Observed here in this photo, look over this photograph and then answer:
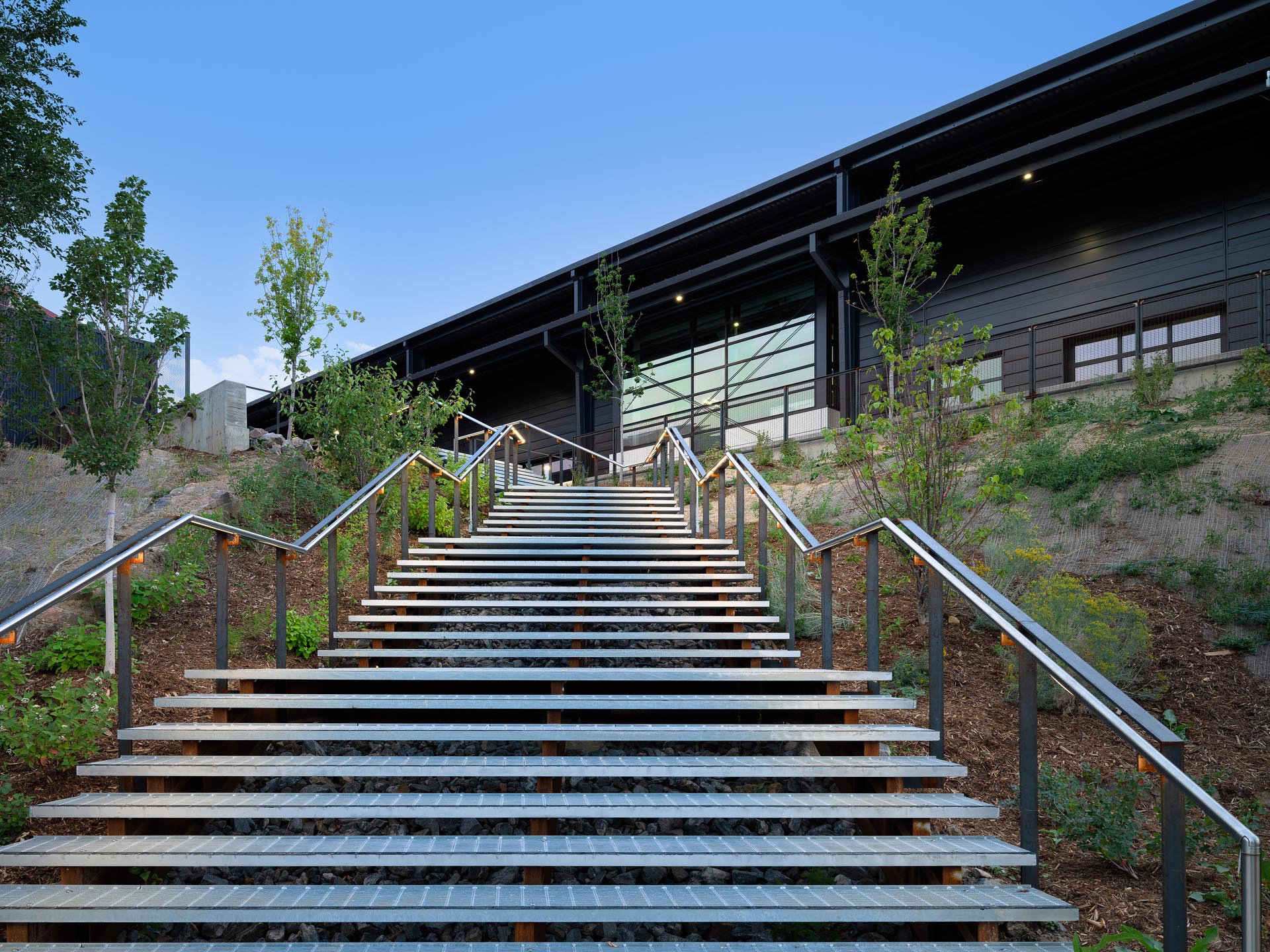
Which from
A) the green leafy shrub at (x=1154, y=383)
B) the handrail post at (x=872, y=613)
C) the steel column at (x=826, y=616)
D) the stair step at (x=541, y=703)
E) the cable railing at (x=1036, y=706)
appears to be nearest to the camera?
the cable railing at (x=1036, y=706)

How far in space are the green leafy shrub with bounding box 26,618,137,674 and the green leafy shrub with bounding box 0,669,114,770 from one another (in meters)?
1.04

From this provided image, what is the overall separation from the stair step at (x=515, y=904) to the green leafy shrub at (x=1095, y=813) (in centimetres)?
90

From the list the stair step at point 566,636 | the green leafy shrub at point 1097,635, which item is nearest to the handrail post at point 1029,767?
the stair step at point 566,636

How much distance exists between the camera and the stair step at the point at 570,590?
6.25m

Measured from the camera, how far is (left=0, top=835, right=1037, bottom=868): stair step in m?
2.81

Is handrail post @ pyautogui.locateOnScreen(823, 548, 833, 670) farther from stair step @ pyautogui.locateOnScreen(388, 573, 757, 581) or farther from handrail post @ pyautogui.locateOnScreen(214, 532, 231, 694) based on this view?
handrail post @ pyautogui.locateOnScreen(214, 532, 231, 694)

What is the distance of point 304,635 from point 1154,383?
1113 cm

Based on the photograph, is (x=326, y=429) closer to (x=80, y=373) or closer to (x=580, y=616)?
(x=80, y=373)

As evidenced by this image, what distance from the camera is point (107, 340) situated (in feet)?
19.9

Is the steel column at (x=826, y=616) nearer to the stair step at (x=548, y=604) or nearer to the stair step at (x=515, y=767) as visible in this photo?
the stair step at (x=515, y=767)

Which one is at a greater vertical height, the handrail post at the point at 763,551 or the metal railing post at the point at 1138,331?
the metal railing post at the point at 1138,331

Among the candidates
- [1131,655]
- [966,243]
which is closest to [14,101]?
[1131,655]

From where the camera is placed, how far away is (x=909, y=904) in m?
2.67

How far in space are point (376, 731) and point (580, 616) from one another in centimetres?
217
